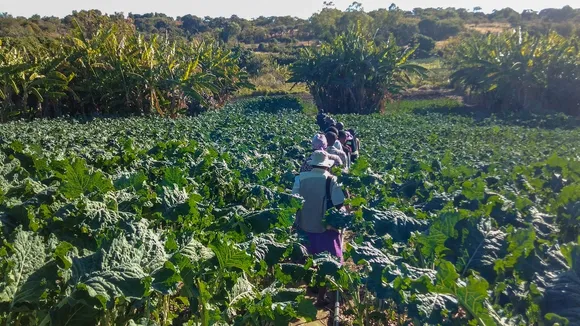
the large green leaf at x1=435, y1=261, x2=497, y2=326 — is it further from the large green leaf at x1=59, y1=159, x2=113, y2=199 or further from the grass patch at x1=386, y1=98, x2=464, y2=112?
the grass patch at x1=386, y1=98, x2=464, y2=112

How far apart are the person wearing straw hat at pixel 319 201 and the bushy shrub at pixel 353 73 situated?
29473mm

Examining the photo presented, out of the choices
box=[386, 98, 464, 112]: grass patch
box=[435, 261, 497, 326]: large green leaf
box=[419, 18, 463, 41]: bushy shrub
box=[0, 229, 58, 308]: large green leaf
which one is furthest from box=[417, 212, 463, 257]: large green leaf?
box=[419, 18, 463, 41]: bushy shrub

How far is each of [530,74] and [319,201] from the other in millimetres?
33620

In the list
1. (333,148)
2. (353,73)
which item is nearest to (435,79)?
(353,73)

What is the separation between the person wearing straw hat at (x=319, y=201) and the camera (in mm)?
5941

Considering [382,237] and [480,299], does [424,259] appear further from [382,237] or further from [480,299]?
[480,299]

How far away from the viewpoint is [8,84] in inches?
883

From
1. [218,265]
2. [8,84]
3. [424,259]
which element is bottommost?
[8,84]

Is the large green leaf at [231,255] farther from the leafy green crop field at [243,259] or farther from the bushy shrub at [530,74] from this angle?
the bushy shrub at [530,74]

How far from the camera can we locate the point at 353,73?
3594cm

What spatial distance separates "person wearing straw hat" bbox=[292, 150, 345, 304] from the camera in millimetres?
5941

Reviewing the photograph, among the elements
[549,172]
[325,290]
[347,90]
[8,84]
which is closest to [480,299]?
[325,290]

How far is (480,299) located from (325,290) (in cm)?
362

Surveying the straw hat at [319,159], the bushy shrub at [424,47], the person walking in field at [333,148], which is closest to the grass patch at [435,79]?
the bushy shrub at [424,47]
